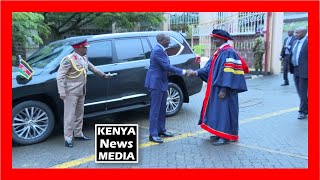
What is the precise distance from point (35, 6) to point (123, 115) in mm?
3360

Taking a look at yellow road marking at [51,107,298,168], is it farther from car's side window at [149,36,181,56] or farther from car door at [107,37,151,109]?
car's side window at [149,36,181,56]

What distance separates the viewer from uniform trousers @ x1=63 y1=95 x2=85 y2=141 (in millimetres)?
5441

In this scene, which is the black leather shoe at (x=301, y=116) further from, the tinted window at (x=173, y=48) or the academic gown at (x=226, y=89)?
the tinted window at (x=173, y=48)

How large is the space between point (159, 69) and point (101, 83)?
1114 mm

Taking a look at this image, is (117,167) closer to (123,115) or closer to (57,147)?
(57,147)

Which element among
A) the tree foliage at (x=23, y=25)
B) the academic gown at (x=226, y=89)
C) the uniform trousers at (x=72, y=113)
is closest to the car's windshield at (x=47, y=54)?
the uniform trousers at (x=72, y=113)

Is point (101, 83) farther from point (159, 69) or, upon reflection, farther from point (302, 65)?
point (302, 65)

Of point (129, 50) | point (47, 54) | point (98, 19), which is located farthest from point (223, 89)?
point (98, 19)

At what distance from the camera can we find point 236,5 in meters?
4.69

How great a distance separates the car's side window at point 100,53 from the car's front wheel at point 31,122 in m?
1.16

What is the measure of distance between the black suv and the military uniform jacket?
16.6 inches

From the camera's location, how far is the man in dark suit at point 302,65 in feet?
22.8

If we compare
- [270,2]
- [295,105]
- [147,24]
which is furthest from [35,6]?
[147,24]

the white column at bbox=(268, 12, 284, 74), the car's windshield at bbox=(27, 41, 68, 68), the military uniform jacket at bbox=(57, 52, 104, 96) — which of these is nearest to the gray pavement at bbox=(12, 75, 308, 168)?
the military uniform jacket at bbox=(57, 52, 104, 96)
